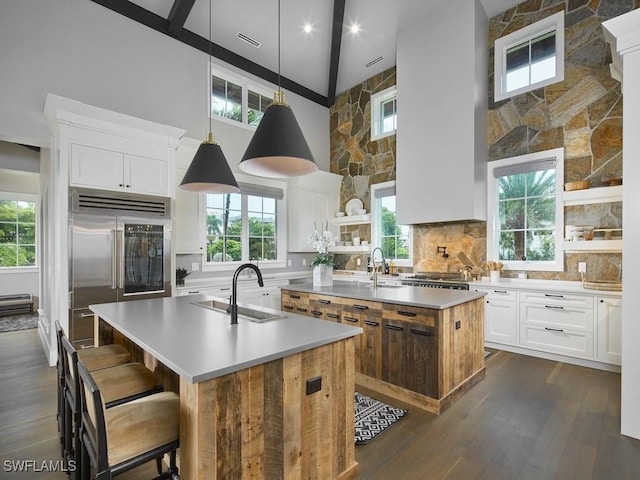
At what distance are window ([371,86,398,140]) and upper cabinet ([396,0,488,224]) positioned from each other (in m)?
0.87

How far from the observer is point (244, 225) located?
19.6 feet

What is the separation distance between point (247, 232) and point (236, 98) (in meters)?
2.41

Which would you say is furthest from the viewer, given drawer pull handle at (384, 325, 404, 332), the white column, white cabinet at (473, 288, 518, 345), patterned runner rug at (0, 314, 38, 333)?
patterned runner rug at (0, 314, 38, 333)

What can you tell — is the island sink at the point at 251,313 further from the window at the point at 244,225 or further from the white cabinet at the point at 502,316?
the white cabinet at the point at 502,316

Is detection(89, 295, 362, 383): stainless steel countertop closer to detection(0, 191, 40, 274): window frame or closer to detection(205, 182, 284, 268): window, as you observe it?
detection(205, 182, 284, 268): window

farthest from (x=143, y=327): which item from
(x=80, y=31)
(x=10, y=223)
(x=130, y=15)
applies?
(x=10, y=223)

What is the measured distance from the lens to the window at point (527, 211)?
14.4 ft

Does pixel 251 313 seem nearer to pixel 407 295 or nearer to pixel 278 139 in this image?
pixel 278 139

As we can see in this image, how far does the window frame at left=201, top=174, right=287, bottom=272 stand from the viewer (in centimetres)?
540

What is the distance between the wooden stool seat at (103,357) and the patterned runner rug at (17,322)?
189 inches

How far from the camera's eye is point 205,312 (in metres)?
2.38

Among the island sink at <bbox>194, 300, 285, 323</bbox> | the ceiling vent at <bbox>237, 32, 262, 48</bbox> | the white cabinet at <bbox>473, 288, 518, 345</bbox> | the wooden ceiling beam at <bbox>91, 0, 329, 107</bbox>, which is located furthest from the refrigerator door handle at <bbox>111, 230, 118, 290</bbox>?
the white cabinet at <bbox>473, 288, 518, 345</bbox>

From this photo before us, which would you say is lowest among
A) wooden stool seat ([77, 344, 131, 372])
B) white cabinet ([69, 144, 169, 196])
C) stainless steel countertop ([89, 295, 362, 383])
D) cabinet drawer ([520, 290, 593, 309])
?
wooden stool seat ([77, 344, 131, 372])

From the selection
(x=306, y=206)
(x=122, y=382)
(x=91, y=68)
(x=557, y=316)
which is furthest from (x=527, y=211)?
(x=91, y=68)
